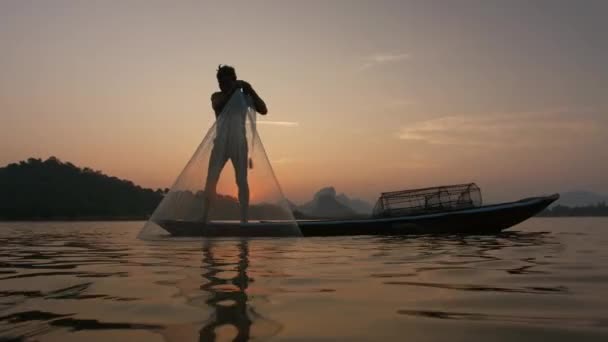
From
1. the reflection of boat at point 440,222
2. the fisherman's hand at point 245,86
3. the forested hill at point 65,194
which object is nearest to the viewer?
the fisherman's hand at point 245,86

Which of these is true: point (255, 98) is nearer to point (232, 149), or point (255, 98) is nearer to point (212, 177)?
point (232, 149)

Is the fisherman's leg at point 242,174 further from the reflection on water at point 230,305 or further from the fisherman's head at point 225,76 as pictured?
the reflection on water at point 230,305

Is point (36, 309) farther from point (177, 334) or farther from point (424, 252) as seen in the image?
point (424, 252)

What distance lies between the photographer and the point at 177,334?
1.95 m

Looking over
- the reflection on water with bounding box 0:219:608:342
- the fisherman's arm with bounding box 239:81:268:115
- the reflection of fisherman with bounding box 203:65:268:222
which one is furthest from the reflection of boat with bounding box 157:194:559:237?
the reflection on water with bounding box 0:219:608:342

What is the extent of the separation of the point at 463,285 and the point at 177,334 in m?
2.19

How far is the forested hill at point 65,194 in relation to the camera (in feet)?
296

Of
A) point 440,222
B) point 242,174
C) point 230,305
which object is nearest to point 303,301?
point 230,305

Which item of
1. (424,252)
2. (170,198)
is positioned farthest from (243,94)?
(424,252)

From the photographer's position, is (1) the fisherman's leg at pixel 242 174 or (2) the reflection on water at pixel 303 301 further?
(1) the fisherman's leg at pixel 242 174

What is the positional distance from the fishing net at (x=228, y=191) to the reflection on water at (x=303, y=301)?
4.49 metres

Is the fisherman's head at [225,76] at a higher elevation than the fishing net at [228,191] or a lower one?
higher

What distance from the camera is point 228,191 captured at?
→ 9.63 metres

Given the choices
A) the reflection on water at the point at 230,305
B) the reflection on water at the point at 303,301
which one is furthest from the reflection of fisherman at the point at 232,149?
the reflection on water at the point at 230,305
